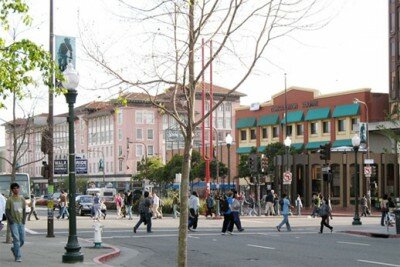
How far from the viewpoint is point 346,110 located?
72.5 meters

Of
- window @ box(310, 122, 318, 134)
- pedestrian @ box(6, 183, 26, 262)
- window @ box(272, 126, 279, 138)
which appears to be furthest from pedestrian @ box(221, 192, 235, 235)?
window @ box(272, 126, 279, 138)

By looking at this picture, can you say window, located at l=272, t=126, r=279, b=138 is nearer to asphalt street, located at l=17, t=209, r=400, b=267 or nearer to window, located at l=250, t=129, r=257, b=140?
window, located at l=250, t=129, r=257, b=140

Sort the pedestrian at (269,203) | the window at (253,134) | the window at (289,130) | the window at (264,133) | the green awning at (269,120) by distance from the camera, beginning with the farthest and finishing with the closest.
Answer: the window at (253,134) → the window at (264,133) → the green awning at (269,120) → the window at (289,130) → the pedestrian at (269,203)

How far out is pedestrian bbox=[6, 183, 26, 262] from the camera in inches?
663

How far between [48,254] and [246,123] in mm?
69942

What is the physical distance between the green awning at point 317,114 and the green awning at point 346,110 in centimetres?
124

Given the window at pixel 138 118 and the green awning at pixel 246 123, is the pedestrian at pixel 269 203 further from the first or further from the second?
the window at pixel 138 118

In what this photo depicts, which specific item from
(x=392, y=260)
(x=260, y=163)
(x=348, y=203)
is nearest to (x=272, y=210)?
(x=260, y=163)

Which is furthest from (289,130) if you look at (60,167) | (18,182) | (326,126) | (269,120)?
(60,167)

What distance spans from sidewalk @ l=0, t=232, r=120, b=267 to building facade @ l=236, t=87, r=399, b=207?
3975 cm

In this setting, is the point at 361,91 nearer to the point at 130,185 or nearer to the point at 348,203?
the point at 348,203

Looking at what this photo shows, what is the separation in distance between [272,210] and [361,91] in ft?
84.8

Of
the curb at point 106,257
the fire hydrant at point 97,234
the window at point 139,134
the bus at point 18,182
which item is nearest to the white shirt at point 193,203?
the fire hydrant at point 97,234

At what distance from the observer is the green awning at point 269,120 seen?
8300 cm
